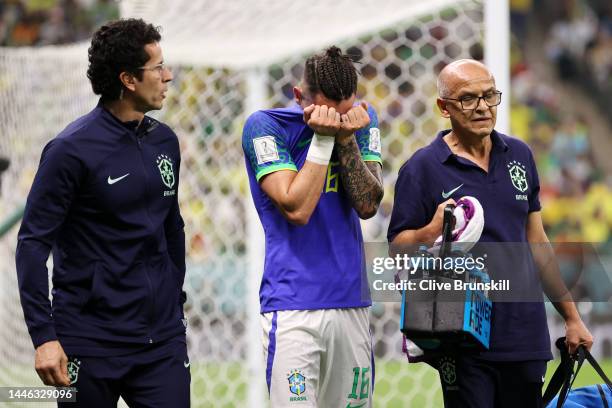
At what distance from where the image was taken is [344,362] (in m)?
3.77

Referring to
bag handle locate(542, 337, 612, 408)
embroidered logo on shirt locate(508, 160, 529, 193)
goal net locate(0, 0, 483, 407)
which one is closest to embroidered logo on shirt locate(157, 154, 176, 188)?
embroidered logo on shirt locate(508, 160, 529, 193)

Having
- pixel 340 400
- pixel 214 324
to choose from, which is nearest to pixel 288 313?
pixel 340 400

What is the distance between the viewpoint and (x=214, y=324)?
33.7 feet

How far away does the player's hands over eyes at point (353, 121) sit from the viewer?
143 inches

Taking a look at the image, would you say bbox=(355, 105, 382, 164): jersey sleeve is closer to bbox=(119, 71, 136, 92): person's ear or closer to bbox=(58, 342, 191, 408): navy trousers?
bbox=(119, 71, 136, 92): person's ear

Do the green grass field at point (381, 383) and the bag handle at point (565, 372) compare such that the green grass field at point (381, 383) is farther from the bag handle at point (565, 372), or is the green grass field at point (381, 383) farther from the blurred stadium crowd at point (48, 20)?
the blurred stadium crowd at point (48, 20)

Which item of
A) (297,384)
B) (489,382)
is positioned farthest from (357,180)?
(489,382)

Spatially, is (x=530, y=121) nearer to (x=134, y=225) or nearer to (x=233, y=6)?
(x=233, y=6)

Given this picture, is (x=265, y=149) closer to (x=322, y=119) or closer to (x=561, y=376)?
(x=322, y=119)

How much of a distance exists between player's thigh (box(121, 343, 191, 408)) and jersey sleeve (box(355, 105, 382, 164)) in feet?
3.14

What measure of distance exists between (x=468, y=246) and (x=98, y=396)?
128 cm

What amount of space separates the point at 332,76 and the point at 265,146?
330mm

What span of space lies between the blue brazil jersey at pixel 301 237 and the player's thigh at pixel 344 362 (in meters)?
0.06

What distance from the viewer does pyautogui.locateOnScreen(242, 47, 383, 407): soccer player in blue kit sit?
366 centimetres
